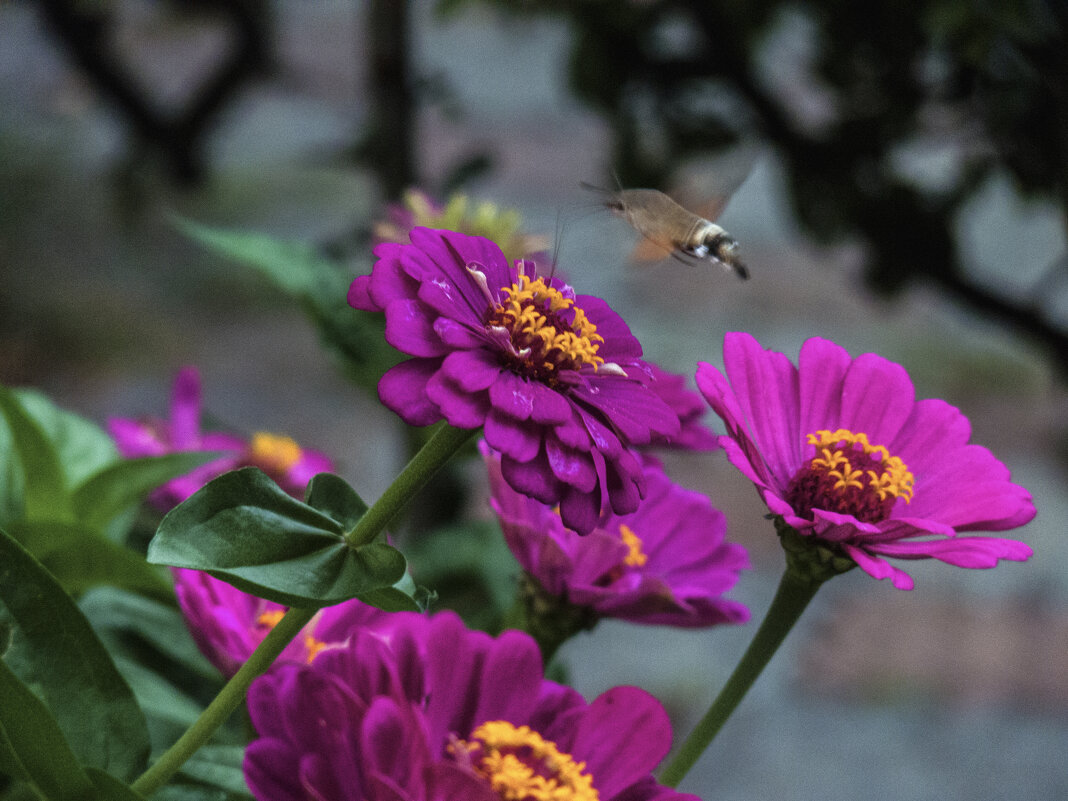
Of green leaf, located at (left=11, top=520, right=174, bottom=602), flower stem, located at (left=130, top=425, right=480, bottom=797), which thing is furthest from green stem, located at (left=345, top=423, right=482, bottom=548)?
green leaf, located at (left=11, top=520, right=174, bottom=602)

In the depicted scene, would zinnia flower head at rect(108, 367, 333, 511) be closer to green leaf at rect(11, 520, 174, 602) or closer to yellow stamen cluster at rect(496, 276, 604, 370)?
green leaf at rect(11, 520, 174, 602)

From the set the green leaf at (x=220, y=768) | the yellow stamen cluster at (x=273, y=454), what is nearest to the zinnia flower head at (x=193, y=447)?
the yellow stamen cluster at (x=273, y=454)

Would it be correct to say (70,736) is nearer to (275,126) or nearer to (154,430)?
(154,430)

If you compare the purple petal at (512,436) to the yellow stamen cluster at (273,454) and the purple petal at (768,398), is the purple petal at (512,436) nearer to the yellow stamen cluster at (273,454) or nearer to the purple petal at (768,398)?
the purple petal at (768,398)

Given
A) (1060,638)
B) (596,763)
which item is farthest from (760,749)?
(596,763)

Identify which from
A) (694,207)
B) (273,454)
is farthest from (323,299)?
(694,207)

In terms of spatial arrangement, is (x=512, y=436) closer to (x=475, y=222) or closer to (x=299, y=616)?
(x=299, y=616)
